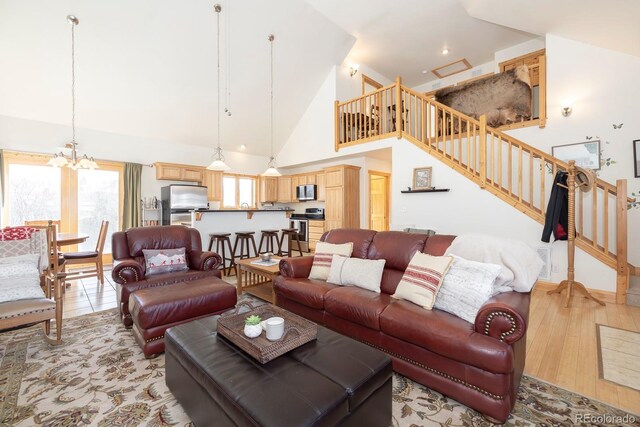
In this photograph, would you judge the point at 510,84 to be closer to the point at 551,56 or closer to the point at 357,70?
the point at 551,56

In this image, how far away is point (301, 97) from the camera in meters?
6.85

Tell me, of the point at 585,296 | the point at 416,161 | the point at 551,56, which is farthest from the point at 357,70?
the point at 585,296

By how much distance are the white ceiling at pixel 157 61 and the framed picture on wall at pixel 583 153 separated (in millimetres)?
4553

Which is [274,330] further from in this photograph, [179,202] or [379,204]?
[379,204]

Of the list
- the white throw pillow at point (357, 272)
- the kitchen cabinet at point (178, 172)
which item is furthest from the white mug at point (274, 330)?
the kitchen cabinet at point (178, 172)

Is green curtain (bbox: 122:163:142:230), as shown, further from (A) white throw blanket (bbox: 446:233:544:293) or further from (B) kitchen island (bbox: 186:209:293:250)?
(A) white throw blanket (bbox: 446:233:544:293)

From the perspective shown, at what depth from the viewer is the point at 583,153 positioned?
4422 millimetres

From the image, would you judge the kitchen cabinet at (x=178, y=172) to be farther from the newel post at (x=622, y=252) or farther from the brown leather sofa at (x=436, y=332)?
the newel post at (x=622, y=252)

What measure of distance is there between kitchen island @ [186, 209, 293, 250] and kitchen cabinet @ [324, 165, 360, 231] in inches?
50.8

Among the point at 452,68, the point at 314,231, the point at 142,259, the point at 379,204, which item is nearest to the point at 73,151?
the point at 142,259

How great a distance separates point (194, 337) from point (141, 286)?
1.53m

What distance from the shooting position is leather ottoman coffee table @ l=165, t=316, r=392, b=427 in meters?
1.12

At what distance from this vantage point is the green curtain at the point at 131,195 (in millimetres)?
6023

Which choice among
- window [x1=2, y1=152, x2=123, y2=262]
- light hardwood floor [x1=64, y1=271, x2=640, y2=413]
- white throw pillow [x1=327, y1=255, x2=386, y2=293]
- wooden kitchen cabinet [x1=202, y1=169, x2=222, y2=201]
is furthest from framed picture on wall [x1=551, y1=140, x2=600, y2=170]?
window [x1=2, y1=152, x2=123, y2=262]
